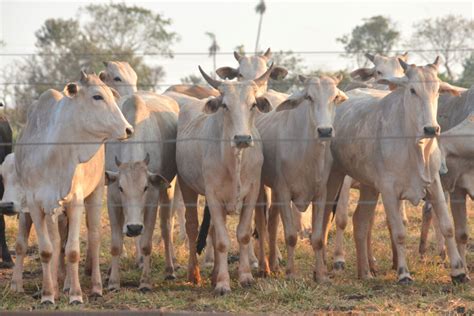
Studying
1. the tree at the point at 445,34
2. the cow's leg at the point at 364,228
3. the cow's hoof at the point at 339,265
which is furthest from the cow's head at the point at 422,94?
the tree at the point at 445,34

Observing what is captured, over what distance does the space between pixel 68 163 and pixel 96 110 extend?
1.70 feet

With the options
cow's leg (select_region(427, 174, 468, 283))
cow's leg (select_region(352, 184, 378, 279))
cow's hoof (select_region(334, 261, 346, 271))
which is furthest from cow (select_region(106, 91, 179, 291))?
cow's leg (select_region(427, 174, 468, 283))

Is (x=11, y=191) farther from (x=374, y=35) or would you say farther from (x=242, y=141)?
(x=374, y=35)

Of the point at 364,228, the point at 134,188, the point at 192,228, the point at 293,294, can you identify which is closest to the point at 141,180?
the point at 134,188

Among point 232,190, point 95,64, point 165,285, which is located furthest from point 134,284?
point 95,64

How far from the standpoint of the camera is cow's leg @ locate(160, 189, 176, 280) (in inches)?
508

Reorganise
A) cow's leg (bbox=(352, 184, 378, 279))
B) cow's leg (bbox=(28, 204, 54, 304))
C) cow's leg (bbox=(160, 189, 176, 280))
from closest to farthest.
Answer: cow's leg (bbox=(28, 204, 54, 304)) → cow's leg (bbox=(352, 184, 378, 279)) → cow's leg (bbox=(160, 189, 176, 280))

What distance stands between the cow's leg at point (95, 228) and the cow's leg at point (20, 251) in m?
0.73

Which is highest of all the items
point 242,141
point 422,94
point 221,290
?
point 422,94

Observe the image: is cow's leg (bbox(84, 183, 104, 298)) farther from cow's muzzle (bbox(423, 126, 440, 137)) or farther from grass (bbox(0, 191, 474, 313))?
cow's muzzle (bbox(423, 126, 440, 137))

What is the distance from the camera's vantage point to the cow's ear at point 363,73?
1583cm

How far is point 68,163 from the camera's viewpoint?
1126 centimetres

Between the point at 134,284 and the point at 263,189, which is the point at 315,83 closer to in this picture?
the point at 263,189

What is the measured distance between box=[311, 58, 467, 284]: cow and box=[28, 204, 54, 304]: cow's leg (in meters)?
2.50
